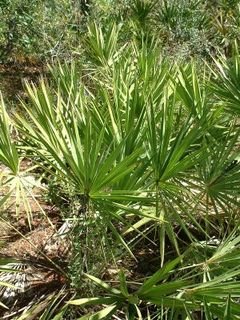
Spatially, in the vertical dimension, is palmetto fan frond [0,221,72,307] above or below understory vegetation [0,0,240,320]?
below

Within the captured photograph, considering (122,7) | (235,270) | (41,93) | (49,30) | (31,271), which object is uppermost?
(122,7)

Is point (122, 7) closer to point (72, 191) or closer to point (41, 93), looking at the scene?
point (41, 93)

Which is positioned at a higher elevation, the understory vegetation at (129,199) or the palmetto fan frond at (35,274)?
the understory vegetation at (129,199)

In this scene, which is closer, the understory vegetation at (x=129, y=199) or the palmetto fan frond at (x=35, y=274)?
the understory vegetation at (x=129, y=199)

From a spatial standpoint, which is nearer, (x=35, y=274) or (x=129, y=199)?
(x=129, y=199)

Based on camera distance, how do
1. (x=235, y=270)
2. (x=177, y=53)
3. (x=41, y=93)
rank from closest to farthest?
(x=235, y=270)
(x=41, y=93)
(x=177, y=53)

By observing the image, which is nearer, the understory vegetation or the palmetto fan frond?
the understory vegetation

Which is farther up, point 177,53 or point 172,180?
point 177,53

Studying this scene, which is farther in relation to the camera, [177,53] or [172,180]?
[177,53]

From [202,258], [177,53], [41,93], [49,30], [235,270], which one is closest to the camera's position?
[235,270]

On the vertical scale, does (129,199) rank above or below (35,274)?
above

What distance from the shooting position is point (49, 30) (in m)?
7.33

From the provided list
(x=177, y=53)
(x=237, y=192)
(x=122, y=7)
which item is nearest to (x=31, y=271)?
(x=237, y=192)

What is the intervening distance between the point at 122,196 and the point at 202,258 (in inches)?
26.6
